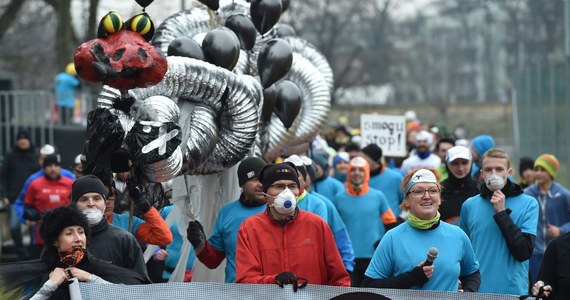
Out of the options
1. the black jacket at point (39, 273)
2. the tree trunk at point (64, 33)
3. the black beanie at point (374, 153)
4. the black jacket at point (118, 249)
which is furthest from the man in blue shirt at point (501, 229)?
the tree trunk at point (64, 33)

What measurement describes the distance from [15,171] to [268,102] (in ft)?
26.0

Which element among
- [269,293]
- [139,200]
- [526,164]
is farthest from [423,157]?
[269,293]

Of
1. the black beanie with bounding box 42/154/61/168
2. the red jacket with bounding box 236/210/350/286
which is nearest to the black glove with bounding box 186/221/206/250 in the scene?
the red jacket with bounding box 236/210/350/286

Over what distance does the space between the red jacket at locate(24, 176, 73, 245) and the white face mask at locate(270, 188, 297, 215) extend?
8.31 metres

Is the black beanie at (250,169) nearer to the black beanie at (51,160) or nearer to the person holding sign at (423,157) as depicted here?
the black beanie at (51,160)

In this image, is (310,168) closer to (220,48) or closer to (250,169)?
(220,48)

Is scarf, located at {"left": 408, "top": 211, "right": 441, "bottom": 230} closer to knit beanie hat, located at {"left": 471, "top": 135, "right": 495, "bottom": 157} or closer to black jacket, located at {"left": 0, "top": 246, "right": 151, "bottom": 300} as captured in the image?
black jacket, located at {"left": 0, "top": 246, "right": 151, "bottom": 300}

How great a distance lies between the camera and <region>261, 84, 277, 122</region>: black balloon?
39.2 feet

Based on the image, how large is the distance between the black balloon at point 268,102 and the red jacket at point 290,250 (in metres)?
3.81

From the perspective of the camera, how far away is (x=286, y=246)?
320 inches

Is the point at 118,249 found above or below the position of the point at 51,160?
below

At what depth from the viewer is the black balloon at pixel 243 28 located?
1192 centimetres

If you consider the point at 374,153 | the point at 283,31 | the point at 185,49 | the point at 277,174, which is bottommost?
the point at 277,174

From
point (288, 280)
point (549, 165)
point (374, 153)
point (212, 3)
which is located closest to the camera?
point (288, 280)
